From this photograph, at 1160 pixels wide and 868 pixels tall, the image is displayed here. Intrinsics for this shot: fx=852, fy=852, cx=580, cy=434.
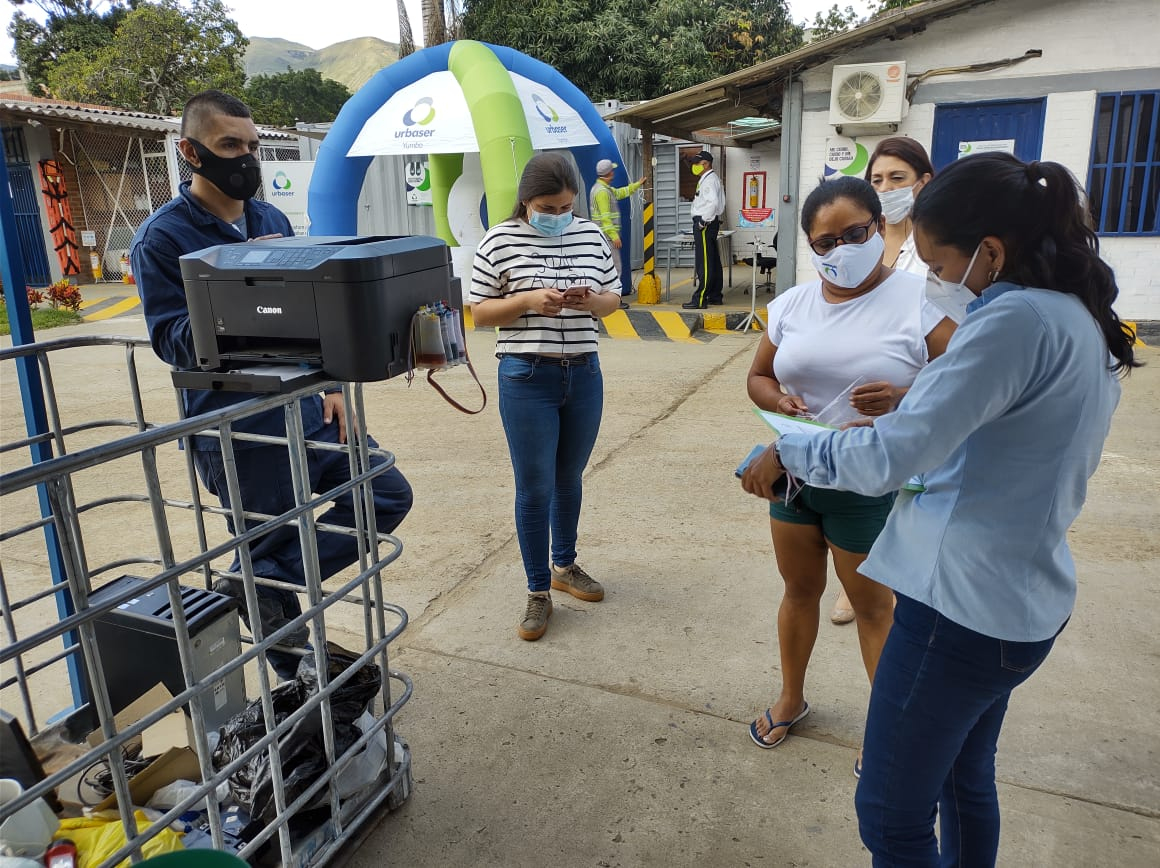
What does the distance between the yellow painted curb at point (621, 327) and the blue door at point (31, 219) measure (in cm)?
1095

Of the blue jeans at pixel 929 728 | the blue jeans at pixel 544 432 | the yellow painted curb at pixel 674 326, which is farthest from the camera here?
the yellow painted curb at pixel 674 326

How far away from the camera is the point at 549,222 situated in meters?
2.97

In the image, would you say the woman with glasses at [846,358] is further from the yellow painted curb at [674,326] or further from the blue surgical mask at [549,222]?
the yellow painted curb at [674,326]

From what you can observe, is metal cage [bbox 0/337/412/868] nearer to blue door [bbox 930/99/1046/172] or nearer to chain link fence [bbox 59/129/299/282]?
blue door [bbox 930/99/1046/172]

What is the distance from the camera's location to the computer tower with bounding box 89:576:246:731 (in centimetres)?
209

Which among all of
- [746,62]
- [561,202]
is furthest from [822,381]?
[746,62]

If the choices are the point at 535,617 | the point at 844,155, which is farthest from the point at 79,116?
the point at 535,617

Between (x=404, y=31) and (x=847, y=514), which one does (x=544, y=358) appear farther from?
(x=404, y=31)

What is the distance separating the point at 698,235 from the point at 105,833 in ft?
31.9

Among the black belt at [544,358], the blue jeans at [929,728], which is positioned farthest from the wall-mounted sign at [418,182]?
the blue jeans at [929,728]

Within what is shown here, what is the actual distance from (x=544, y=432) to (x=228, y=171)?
130 cm

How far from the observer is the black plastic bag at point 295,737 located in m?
1.93

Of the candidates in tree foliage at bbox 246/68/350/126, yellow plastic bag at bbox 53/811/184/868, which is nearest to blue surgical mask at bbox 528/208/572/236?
yellow plastic bag at bbox 53/811/184/868

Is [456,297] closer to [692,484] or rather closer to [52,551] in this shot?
[52,551]
